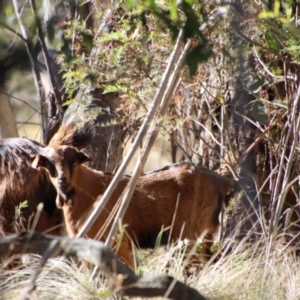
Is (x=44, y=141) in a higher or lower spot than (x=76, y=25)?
lower

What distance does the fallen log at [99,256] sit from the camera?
13.7 ft

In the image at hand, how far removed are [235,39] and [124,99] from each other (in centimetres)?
141

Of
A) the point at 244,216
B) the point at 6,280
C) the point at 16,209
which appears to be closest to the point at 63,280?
the point at 6,280

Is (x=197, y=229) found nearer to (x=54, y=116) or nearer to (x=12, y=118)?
(x=54, y=116)

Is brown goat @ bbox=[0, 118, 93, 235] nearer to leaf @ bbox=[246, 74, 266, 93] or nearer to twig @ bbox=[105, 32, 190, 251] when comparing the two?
twig @ bbox=[105, 32, 190, 251]

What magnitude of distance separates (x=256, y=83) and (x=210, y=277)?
5.42 feet

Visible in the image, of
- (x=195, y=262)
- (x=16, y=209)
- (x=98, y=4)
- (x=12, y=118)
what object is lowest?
A: (x=195, y=262)

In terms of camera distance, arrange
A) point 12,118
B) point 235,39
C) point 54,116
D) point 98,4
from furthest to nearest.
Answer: point 12,118 → point 54,116 → point 98,4 → point 235,39

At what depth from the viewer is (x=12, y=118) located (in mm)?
8953

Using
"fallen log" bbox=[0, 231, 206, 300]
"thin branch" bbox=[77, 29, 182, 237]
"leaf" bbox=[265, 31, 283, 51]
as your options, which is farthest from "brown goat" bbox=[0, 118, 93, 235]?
"fallen log" bbox=[0, 231, 206, 300]

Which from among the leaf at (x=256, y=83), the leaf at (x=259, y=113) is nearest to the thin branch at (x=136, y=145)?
the leaf at (x=256, y=83)

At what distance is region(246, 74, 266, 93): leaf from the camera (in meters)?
6.32

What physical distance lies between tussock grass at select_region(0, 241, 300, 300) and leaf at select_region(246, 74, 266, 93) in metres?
1.32

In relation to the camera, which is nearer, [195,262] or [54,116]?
[195,262]
